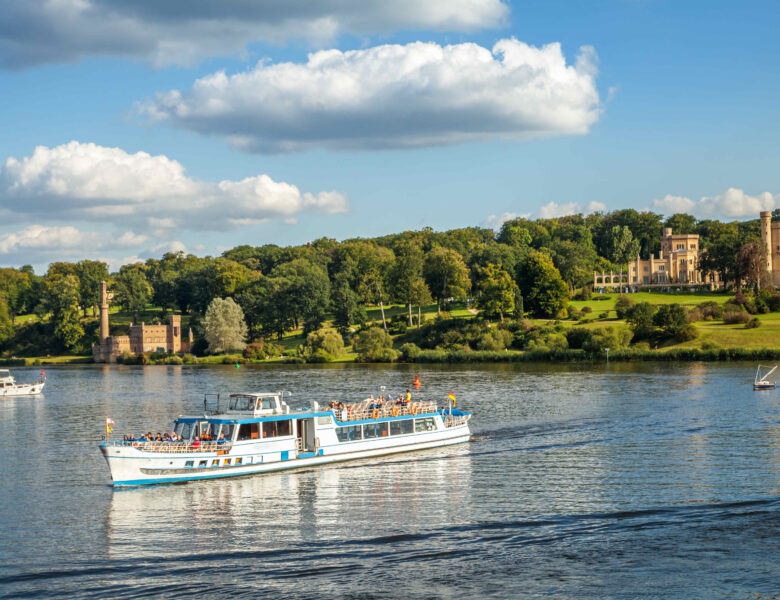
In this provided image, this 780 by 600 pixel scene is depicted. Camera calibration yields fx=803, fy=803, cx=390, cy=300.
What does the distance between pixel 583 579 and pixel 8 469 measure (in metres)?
34.0

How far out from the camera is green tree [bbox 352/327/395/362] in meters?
130

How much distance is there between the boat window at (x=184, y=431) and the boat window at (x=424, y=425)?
14673 millimetres

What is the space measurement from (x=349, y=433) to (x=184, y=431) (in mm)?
9732

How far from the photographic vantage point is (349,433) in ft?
158

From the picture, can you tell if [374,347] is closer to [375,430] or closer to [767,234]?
[375,430]

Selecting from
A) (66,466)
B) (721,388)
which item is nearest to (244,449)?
Result: (66,466)

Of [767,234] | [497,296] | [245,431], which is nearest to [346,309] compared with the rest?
[497,296]

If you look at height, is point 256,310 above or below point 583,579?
above

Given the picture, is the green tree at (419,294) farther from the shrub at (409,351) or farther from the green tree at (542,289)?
the shrub at (409,351)

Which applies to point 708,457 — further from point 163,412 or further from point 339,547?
point 163,412

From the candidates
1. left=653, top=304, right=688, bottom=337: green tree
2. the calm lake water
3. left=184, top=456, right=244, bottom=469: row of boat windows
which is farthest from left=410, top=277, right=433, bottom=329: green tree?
left=184, top=456, right=244, bottom=469: row of boat windows

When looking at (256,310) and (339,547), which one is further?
(256,310)

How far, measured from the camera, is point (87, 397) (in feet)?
284

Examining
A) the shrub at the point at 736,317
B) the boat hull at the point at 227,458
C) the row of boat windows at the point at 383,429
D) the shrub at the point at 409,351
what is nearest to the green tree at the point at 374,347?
the shrub at the point at 409,351
